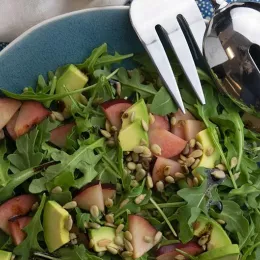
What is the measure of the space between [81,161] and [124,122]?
0.35 feet

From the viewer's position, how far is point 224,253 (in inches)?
39.9

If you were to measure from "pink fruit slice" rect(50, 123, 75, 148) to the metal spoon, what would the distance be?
0.29 meters

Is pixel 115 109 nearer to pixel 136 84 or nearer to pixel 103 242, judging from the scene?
pixel 136 84

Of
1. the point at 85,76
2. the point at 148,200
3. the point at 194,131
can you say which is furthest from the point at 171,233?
the point at 85,76

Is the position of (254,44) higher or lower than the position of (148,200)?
higher

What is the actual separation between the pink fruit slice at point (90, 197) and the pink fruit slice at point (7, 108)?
180 mm

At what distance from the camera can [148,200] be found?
102cm

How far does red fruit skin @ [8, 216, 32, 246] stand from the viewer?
972 mm

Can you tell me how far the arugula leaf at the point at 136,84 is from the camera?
1054 mm

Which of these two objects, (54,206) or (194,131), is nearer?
(54,206)

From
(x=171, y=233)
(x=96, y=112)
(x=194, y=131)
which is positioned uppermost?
(x=96, y=112)

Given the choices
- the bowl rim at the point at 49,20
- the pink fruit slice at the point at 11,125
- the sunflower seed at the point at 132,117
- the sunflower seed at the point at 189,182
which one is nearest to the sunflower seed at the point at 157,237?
the sunflower seed at the point at 189,182

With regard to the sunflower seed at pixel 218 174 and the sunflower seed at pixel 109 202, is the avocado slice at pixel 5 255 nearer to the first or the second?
the sunflower seed at pixel 109 202

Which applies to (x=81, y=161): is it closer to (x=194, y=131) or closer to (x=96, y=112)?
(x=96, y=112)
